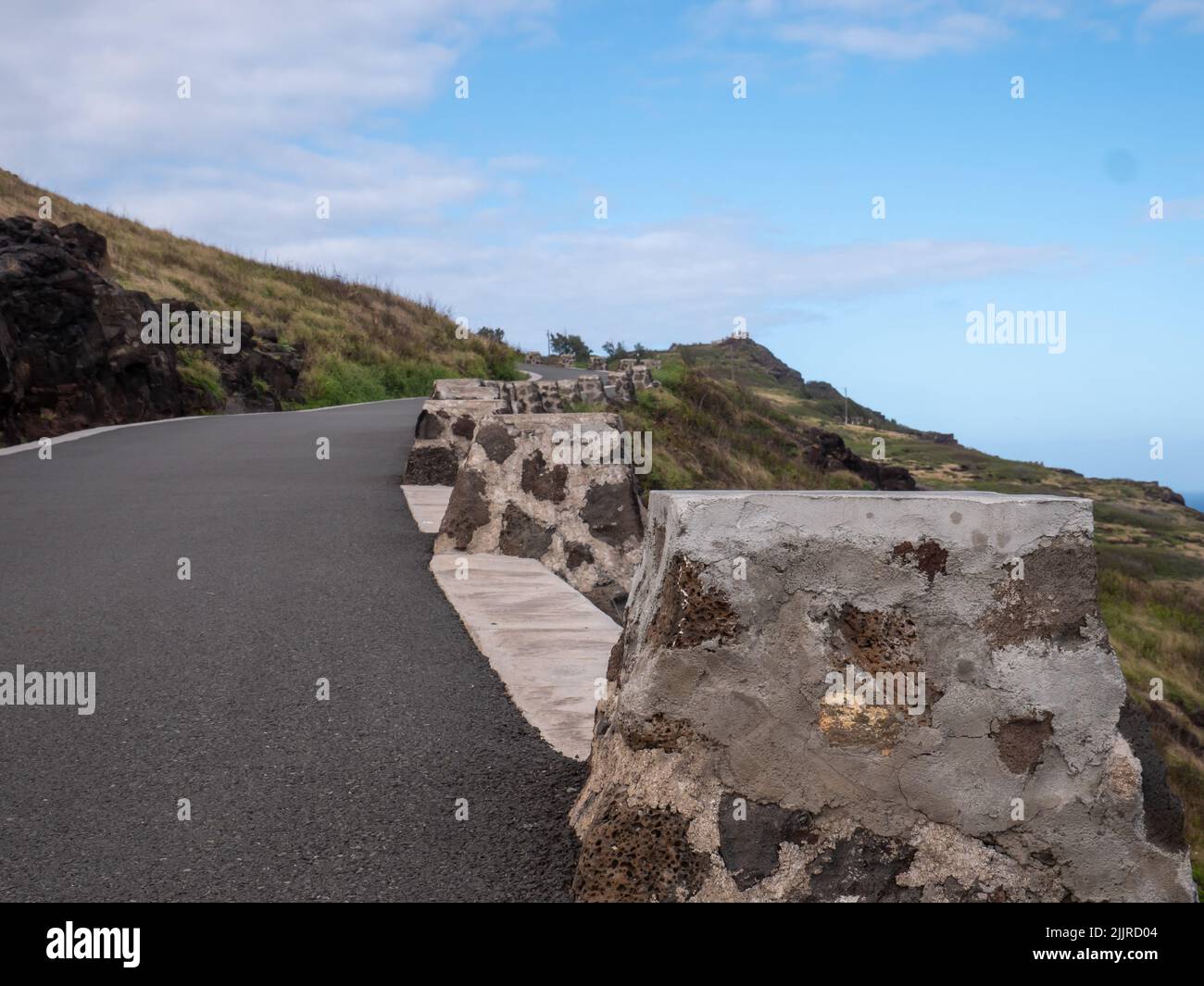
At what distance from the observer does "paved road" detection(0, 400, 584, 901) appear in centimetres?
297

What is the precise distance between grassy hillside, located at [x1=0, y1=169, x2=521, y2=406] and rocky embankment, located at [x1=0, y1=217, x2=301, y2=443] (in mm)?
7051

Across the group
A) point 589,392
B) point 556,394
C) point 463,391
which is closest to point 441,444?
point 463,391

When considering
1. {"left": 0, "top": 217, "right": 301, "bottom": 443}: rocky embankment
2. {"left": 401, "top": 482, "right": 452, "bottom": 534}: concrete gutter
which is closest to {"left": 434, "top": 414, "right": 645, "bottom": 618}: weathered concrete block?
{"left": 401, "top": 482, "right": 452, "bottom": 534}: concrete gutter

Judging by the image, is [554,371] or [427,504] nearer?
[427,504]

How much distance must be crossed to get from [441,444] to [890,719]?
29.7 feet

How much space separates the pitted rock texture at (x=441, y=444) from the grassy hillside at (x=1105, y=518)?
10.7 feet

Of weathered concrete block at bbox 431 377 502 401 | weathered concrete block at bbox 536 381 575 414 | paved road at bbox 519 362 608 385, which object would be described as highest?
paved road at bbox 519 362 608 385

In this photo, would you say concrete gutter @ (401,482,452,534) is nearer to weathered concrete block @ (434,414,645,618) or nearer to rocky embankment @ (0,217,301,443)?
weathered concrete block @ (434,414,645,618)

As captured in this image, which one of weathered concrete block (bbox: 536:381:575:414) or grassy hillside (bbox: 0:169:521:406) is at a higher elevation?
grassy hillside (bbox: 0:169:521:406)

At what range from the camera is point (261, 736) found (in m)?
3.99

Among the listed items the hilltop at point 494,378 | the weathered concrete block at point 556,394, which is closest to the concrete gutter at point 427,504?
the hilltop at point 494,378

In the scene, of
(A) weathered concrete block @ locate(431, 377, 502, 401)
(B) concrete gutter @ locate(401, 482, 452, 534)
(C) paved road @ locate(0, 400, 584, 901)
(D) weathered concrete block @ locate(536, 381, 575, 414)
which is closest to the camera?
(C) paved road @ locate(0, 400, 584, 901)

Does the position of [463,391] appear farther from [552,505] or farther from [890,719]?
[890,719]
